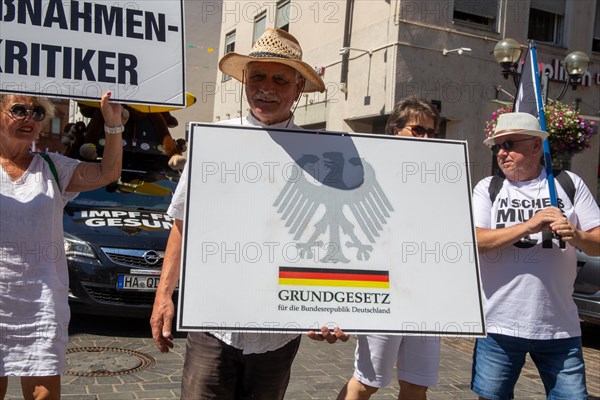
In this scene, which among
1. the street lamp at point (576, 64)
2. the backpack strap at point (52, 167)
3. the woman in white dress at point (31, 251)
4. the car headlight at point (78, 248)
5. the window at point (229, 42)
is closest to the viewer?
the woman in white dress at point (31, 251)

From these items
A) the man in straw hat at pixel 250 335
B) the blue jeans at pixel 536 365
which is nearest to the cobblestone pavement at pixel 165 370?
the blue jeans at pixel 536 365

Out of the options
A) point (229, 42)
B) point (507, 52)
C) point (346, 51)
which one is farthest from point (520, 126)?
point (229, 42)

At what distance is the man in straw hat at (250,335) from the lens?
2463mm

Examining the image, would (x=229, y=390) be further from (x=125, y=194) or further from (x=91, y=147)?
(x=91, y=147)

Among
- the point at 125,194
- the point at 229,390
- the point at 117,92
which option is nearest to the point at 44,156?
the point at 117,92

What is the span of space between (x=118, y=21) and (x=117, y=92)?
30 centimetres

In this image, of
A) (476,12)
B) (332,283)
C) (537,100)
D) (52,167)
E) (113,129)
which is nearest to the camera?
(332,283)

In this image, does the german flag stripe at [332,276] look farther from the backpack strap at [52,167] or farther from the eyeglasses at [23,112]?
the eyeglasses at [23,112]

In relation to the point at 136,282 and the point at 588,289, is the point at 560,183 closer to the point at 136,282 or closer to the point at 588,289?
the point at 136,282

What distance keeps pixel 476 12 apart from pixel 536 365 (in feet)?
40.8

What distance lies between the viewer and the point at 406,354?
Answer: 3367 millimetres

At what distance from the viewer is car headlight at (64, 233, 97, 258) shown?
5805mm

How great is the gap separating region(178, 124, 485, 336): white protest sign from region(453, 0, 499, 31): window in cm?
1263

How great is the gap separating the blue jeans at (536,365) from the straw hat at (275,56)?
1697 mm
